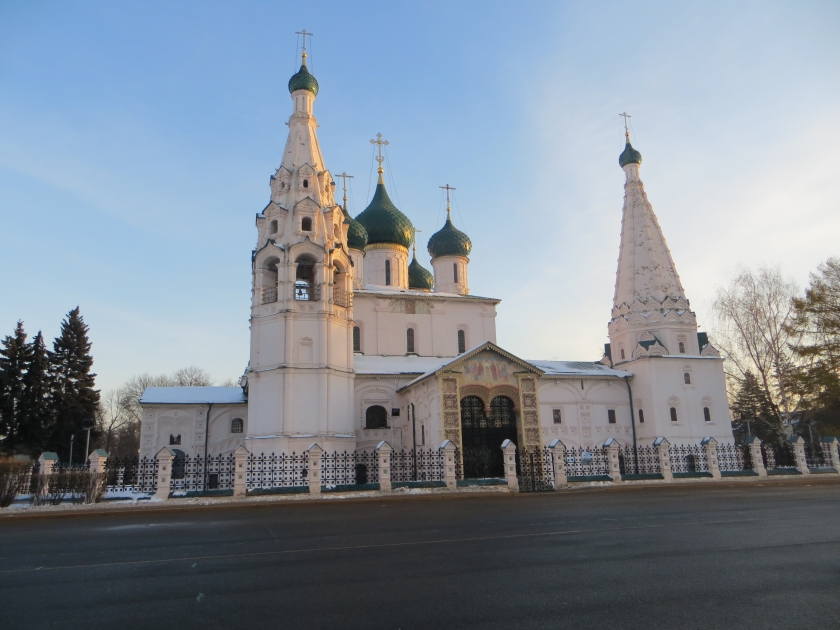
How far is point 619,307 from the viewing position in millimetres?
29609

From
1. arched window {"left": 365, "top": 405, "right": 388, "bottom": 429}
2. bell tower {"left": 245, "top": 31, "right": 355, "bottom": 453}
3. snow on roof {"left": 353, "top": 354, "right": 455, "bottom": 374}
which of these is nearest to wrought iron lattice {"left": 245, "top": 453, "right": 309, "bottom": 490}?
bell tower {"left": 245, "top": 31, "right": 355, "bottom": 453}

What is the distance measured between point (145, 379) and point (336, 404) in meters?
42.1

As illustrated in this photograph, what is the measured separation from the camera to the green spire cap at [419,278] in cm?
3572

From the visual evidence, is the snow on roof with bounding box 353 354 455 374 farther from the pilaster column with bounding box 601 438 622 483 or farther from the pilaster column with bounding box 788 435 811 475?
the pilaster column with bounding box 788 435 811 475

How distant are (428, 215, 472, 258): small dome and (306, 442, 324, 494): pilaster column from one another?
1688cm

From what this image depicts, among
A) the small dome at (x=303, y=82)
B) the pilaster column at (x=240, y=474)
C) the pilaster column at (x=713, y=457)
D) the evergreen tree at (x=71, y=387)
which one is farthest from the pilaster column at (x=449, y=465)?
the evergreen tree at (x=71, y=387)

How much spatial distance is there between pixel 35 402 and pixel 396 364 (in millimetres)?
22283

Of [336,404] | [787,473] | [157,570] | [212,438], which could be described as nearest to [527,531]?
[157,570]

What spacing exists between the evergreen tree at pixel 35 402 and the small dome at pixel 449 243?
23826mm

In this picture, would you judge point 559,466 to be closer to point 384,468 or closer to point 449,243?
point 384,468

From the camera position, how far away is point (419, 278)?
35875mm

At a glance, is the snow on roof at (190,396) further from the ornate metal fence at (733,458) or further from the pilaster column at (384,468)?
the ornate metal fence at (733,458)

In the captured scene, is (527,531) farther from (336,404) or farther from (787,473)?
(787,473)

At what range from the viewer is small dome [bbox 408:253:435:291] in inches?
1406
